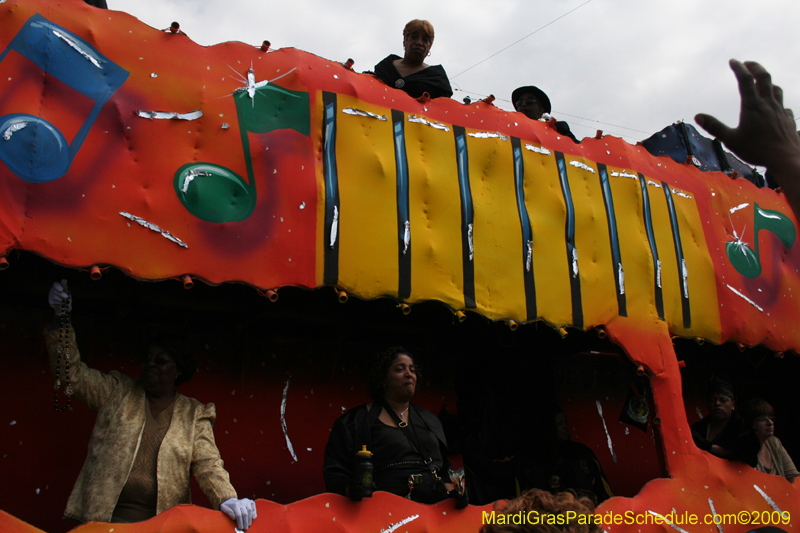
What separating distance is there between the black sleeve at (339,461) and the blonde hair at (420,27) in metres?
3.20

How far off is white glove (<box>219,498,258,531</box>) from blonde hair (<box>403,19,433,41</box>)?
373 cm

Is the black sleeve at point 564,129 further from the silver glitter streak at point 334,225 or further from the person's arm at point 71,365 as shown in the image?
the person's arm at point 71,365

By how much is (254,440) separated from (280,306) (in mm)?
926

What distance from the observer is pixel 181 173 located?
3.06m

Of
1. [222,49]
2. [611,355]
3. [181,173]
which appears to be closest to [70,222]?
[181,173]

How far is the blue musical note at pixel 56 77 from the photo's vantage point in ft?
8.84

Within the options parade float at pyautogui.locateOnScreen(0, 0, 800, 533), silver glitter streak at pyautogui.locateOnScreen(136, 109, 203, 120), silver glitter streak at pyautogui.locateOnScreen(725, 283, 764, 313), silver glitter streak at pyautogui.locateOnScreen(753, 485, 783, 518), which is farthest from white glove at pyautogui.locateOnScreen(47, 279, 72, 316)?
silver glitter streak at pyautogui.locateOnScreen(725, 283, 764, 313)

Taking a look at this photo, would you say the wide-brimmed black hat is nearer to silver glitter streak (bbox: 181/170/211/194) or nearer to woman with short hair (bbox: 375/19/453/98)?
woman with short hair (bbox: 375/19/453/98)

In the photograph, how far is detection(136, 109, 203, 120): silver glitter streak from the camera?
121 inches

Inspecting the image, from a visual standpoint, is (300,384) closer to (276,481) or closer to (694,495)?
(276,481)

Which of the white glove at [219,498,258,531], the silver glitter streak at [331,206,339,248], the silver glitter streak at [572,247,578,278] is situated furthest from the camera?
the silver glitter streak at [572,247,578,278]

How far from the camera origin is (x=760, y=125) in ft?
4.83

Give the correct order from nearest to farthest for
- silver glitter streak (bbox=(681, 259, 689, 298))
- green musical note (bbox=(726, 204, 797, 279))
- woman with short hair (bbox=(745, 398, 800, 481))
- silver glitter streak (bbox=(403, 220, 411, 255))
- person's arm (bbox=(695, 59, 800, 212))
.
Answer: person's arm (bbox=(695, 59, 800, 212))
silver glitter streak (bbox=(403, 220, 411, 255))
silver glitter streak (bbox=(681, 259, 689, 298))
woman with short hair (bbox=(745, 398, 800, 481))
green musical note (bbox=(726, 204, 797, 279))

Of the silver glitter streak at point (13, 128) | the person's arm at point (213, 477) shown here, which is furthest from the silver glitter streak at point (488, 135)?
the silver glitter streak at point (13, 128)
